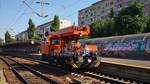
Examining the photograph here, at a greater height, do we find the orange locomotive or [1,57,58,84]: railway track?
the orange locomotive

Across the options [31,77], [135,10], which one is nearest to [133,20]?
[135,10]

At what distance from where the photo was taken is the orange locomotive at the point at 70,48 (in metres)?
21.4

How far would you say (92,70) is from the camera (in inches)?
906

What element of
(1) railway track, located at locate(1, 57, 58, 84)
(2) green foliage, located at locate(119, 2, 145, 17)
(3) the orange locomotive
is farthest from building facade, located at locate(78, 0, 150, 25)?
(1) railway track, located at locate(1, 57, 58, 84)

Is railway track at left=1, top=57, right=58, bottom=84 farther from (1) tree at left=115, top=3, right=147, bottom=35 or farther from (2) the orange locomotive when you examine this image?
(1) tree at left=115, top=3, right=147, bottom=35

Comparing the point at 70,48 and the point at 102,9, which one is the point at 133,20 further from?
the point at 102,9

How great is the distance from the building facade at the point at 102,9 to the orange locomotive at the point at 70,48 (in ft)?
206

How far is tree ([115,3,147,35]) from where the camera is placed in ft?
176

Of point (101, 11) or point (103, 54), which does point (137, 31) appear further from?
point (101, 11)

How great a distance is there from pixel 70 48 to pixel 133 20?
32.8 m

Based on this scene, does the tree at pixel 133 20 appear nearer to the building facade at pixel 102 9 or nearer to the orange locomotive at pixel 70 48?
the orange locomotive at pixel 70 48

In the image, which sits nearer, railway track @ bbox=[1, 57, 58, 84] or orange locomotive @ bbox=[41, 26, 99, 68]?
railway track @ bbox=[1, 57, 58, 84]

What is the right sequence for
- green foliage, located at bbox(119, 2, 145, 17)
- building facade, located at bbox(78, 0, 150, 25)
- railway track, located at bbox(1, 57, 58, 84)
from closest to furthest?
1. railway track, located at bbox(1, 57, 58, 84)
2. green foliage, located at bbox(119, 2, 145, 17)
3. building facade, located at bbox(78, 0, 150, 25)

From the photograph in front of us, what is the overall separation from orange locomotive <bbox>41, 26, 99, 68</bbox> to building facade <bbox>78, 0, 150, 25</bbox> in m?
62.8
